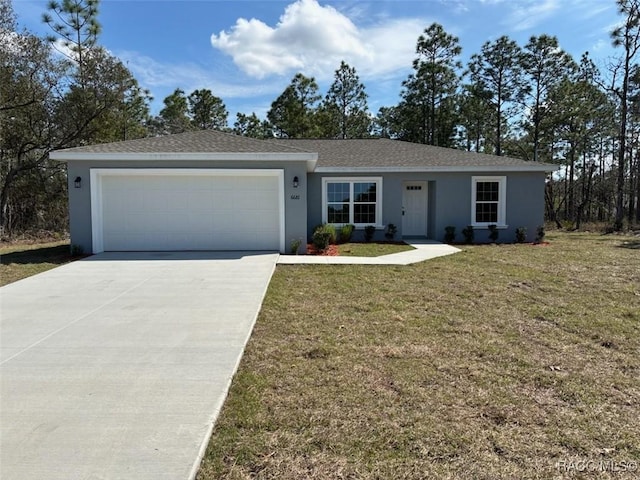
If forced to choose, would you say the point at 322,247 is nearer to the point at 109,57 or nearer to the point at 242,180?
the point at 242,180

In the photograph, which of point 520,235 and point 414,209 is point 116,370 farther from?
point 520,235

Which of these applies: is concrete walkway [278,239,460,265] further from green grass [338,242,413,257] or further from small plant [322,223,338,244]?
small plant [322,223,338,244]

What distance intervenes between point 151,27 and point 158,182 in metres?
5.02

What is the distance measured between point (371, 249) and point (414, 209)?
13.6ft

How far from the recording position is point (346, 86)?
30750 mm

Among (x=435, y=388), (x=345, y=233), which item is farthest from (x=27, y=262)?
(x=435, y=388)

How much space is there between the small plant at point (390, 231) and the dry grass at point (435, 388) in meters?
7.70

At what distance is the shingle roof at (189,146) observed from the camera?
10.7 metres

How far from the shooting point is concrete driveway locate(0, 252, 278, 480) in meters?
2.47

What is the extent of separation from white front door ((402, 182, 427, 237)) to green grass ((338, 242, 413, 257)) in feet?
7.08

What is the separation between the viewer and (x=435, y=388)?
341cm

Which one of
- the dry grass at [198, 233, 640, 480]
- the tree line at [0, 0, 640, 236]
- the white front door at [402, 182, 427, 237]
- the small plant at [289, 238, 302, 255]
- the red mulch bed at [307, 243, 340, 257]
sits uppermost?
the tree line at [0, 0, 640, 236]

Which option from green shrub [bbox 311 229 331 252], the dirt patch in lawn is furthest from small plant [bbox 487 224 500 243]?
the dirt patch in lawn

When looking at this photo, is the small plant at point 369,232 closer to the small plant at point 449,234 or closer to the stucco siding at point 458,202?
the stucco siding at point 458,202
